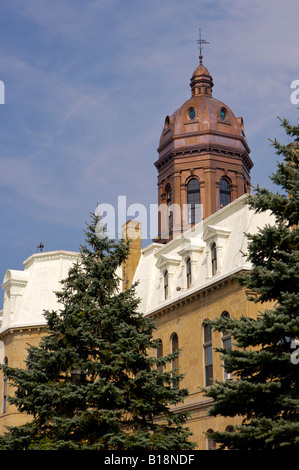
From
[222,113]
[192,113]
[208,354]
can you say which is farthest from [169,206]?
[208,354]

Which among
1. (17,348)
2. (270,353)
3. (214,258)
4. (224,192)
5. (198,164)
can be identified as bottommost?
(270,353)

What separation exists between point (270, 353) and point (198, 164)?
29535 millimetres

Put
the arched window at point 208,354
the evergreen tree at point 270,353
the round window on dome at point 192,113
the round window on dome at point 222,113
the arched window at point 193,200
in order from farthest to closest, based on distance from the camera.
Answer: the round window on dome at point 222,113
the round window on dome at point 192,113
the arched window at point 193,200
the arched window at point 208,354
the evergreen tree at point 270,353

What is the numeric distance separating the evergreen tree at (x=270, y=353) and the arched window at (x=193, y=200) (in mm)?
25831

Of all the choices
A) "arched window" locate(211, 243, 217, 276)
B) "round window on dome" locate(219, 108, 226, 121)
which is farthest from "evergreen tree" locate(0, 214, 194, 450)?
"round window on dome" locate(219, 108, 226, 121)

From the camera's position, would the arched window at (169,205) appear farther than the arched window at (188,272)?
Yes

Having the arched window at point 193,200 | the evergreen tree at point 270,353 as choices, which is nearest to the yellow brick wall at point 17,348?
the arched window at point 193,200

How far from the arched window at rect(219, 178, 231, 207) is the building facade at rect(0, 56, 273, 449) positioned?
73 millimetres

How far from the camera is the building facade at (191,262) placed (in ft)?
105

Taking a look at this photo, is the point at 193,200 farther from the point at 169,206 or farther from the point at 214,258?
the point at 214,258

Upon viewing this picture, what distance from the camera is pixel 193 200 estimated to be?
46688 millimetres

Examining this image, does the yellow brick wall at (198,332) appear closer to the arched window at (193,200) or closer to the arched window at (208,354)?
the arched window at (208,354)

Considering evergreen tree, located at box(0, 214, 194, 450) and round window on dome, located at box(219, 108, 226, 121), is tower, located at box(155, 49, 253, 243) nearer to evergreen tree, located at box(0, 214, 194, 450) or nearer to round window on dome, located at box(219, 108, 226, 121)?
round window on dome, located at box(219, 108, 226, 121)

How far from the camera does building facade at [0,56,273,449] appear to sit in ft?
105
